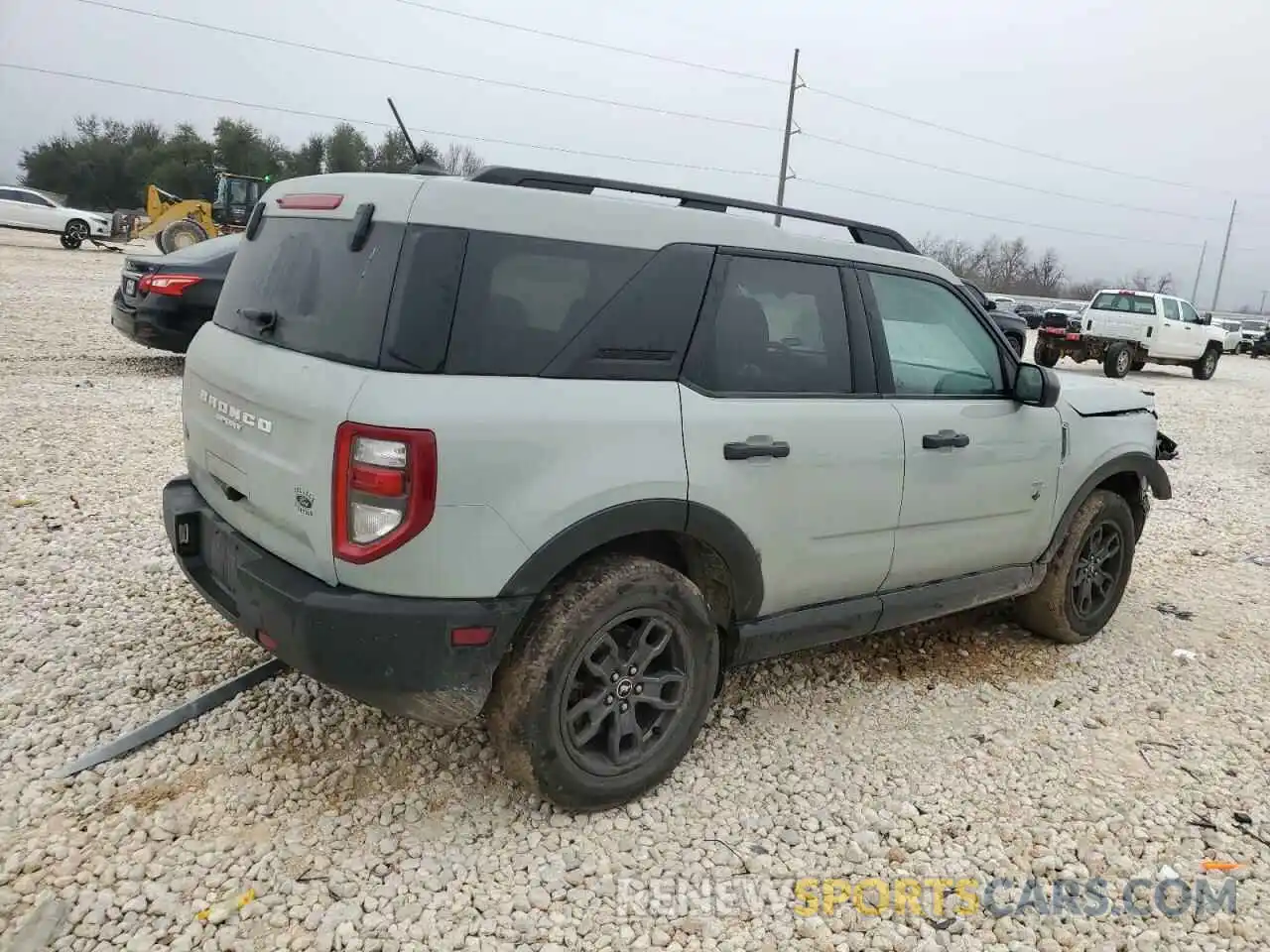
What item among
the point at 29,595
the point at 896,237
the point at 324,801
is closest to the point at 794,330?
the point at 896,237

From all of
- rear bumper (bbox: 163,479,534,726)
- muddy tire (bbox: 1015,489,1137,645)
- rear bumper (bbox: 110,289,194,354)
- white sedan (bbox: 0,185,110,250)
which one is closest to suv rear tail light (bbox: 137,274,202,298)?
rear bumper (bbox: 110,289,194,354)

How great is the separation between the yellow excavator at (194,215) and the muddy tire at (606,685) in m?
25.3

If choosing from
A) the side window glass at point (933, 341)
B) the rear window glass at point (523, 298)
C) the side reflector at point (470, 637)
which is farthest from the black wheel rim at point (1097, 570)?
the side reflector at point (470, 637)

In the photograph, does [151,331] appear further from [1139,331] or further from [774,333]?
[1139,331]

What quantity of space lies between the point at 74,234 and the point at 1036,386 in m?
31.8

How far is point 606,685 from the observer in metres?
2.76

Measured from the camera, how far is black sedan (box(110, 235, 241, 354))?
28.3ft

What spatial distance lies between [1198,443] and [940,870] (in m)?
10.9

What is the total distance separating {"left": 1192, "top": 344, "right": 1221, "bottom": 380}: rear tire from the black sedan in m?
21.4

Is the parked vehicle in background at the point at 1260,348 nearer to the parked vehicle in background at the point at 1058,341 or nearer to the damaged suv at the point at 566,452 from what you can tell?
the parked vehicle in background at the point at 1058,341

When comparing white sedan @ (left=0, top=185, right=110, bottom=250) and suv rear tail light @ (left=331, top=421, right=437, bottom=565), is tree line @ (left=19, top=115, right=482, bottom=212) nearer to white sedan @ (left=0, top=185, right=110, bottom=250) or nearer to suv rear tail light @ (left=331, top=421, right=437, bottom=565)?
white sedan @ (left=0, top=185, right=110, bottom=250)

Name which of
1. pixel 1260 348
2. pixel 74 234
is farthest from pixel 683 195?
pixel 1260 348

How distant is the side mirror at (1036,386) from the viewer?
A: 3.70 m

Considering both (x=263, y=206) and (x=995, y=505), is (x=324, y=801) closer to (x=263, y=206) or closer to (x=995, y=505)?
(x=263, y=206)
